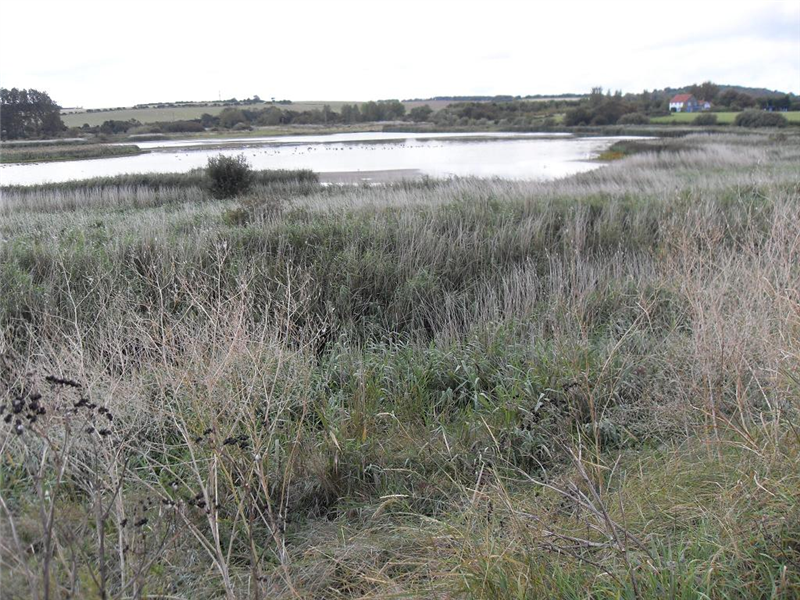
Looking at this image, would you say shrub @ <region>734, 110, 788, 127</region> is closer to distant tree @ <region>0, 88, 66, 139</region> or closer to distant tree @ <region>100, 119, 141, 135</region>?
distant tree @ <region>100, 119, 141, 135</region>

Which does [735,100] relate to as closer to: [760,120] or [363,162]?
[760,120]

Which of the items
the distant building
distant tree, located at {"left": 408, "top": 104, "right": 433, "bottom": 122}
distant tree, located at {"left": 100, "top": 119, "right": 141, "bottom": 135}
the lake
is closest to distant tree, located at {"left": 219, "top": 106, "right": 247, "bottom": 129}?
the lake

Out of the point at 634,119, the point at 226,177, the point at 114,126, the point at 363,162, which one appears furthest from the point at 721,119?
the point at 114,126

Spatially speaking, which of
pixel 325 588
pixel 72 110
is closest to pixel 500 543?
pixel 325 588

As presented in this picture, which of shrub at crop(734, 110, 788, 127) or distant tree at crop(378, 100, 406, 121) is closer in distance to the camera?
shrub at crop(734, 110, 788, 127)

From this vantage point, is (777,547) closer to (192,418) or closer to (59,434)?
(192,418)

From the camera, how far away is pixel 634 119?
6078 centimetres

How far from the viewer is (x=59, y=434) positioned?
3.17 meters

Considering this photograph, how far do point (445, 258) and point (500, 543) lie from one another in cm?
619

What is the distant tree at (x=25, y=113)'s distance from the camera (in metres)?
14.8

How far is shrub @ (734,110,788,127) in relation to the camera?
1816 inches

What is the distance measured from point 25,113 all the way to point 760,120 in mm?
52187

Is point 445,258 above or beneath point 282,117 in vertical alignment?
beneath

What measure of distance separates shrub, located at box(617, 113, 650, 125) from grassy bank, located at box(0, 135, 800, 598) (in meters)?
58.2
